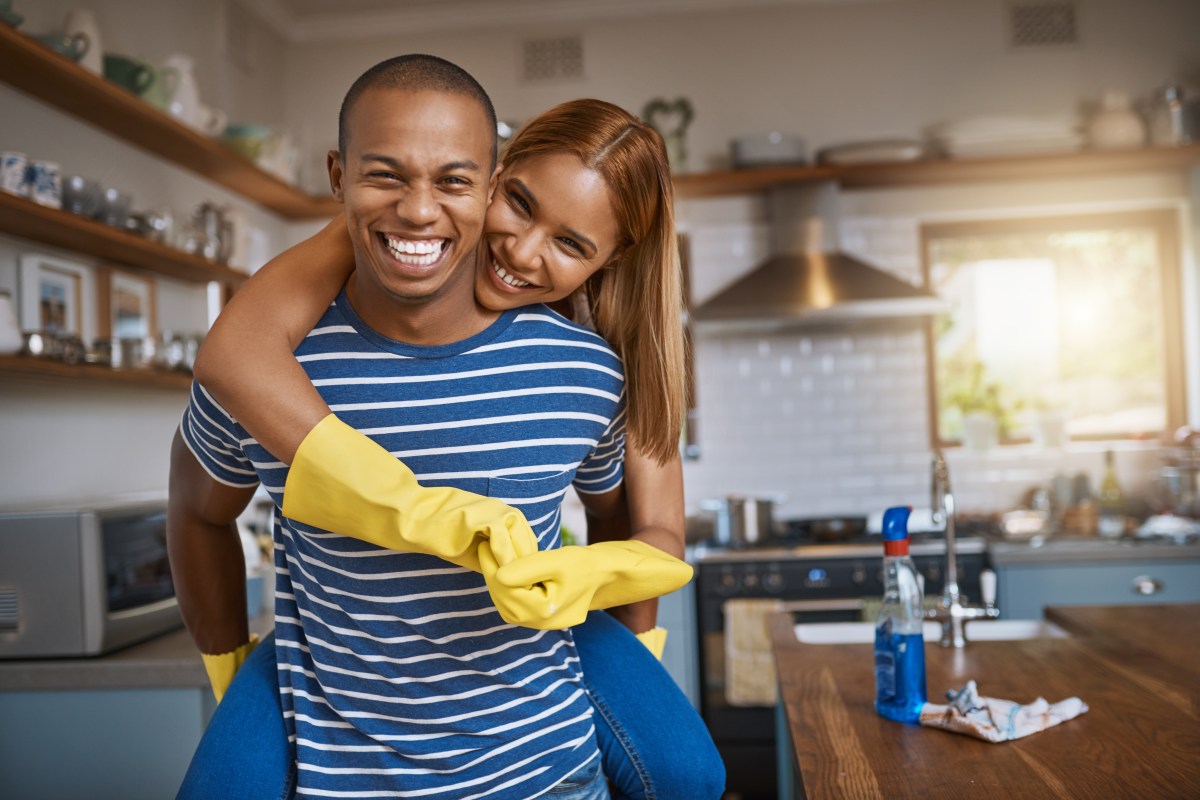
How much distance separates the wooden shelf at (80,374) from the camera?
2.29m

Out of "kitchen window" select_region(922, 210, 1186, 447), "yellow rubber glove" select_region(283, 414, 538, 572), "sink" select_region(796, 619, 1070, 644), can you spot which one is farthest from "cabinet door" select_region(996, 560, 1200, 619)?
"yellow rubber glove" select_region(283, 414, 538, 572)

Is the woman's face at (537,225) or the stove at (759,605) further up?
the woman's face at (537,225)

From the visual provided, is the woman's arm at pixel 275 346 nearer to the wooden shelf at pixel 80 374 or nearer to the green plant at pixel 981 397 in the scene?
the wooden shelf at pixel 80 374

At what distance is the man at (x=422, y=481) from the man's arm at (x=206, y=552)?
8 cm

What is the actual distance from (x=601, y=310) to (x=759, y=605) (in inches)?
102

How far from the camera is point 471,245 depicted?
3.58 feet

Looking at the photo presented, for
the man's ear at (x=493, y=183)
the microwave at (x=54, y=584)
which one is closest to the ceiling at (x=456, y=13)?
the microwave at (x=54, y=584)

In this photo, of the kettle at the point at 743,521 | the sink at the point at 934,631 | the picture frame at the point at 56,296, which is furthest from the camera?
the kettle at the point at 743,521

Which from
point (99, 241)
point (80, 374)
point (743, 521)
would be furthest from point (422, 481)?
point (743, 521)

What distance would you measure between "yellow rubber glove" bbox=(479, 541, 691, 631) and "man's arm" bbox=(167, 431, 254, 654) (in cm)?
43

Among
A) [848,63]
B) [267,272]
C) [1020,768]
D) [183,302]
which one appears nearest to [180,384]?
[183,302]

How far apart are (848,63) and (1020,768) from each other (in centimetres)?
376

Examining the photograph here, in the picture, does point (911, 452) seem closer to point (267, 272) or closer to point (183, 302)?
point (183, 302)

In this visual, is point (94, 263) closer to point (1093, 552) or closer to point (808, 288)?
point (808, 288)
